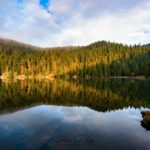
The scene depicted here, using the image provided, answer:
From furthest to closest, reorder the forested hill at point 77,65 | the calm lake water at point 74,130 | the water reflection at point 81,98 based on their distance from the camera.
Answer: the forested hill at point 77,65 → the water reflection at point 81,98 → the calm lake water at point 74,130

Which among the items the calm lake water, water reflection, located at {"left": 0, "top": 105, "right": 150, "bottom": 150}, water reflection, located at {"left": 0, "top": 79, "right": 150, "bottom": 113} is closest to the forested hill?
water reflection, located at {"left": 0, "top": 79, "right": 150, "bottom": 113}

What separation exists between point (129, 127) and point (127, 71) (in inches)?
5521

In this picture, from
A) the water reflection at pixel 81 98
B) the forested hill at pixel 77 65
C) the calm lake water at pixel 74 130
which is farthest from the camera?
the forested hill at pixel 77 65

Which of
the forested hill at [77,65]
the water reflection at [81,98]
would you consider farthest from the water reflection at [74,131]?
the forested hill at [77,65]

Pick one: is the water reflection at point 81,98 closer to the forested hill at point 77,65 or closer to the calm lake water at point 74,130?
the calm lake water at point 74,130

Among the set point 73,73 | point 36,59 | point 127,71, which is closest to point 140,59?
point 127,71

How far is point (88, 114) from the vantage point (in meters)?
35.2

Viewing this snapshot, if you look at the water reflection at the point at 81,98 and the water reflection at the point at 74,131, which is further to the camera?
the water reflection at the point at 81,98

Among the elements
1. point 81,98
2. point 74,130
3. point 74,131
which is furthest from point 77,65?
point 74,131

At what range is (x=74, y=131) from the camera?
2497 cm

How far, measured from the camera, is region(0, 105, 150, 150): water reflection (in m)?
20.5

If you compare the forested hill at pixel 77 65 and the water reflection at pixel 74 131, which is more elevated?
the forested hill at pixel 77 65

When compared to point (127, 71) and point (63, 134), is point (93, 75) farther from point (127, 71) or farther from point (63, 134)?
point (63, 134)

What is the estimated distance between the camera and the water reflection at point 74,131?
2052cm
